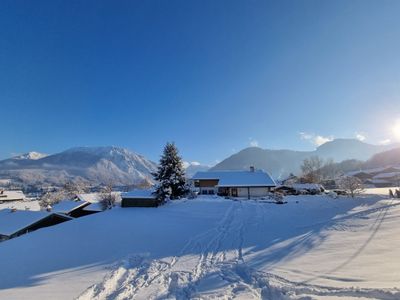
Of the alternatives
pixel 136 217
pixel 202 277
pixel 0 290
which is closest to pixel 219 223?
pixel 136 217

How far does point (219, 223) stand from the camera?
21.9 metres

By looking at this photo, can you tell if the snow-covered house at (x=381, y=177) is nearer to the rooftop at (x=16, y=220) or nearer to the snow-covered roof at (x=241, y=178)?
the snow-covered roof at (x=241, y=178)

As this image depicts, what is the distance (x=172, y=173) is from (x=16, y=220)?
22.8m

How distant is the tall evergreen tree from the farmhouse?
12780mm

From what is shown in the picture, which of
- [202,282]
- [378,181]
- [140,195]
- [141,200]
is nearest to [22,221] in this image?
[140,195]

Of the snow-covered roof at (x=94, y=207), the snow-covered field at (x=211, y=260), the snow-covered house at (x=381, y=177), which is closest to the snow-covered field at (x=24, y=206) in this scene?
the snow-covered roof at (x=94, y=207)

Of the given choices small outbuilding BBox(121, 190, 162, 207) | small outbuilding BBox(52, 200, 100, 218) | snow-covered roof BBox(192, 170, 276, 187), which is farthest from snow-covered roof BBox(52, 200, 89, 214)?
snow-covered roof BBox(192, 170, 276, 187)

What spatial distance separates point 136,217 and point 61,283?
15515 mm

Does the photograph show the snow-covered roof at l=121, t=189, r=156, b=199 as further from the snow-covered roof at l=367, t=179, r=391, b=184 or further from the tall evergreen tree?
the snow-covered roof at l=367, t=179, r=391, b=184

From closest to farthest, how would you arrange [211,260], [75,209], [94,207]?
[211,260], [75,209], [94,207]

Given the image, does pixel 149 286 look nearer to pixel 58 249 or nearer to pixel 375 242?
pixel 58 249

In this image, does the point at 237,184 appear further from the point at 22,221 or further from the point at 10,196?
the point at 10,196

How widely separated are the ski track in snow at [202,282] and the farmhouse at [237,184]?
32138mm

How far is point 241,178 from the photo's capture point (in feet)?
163
